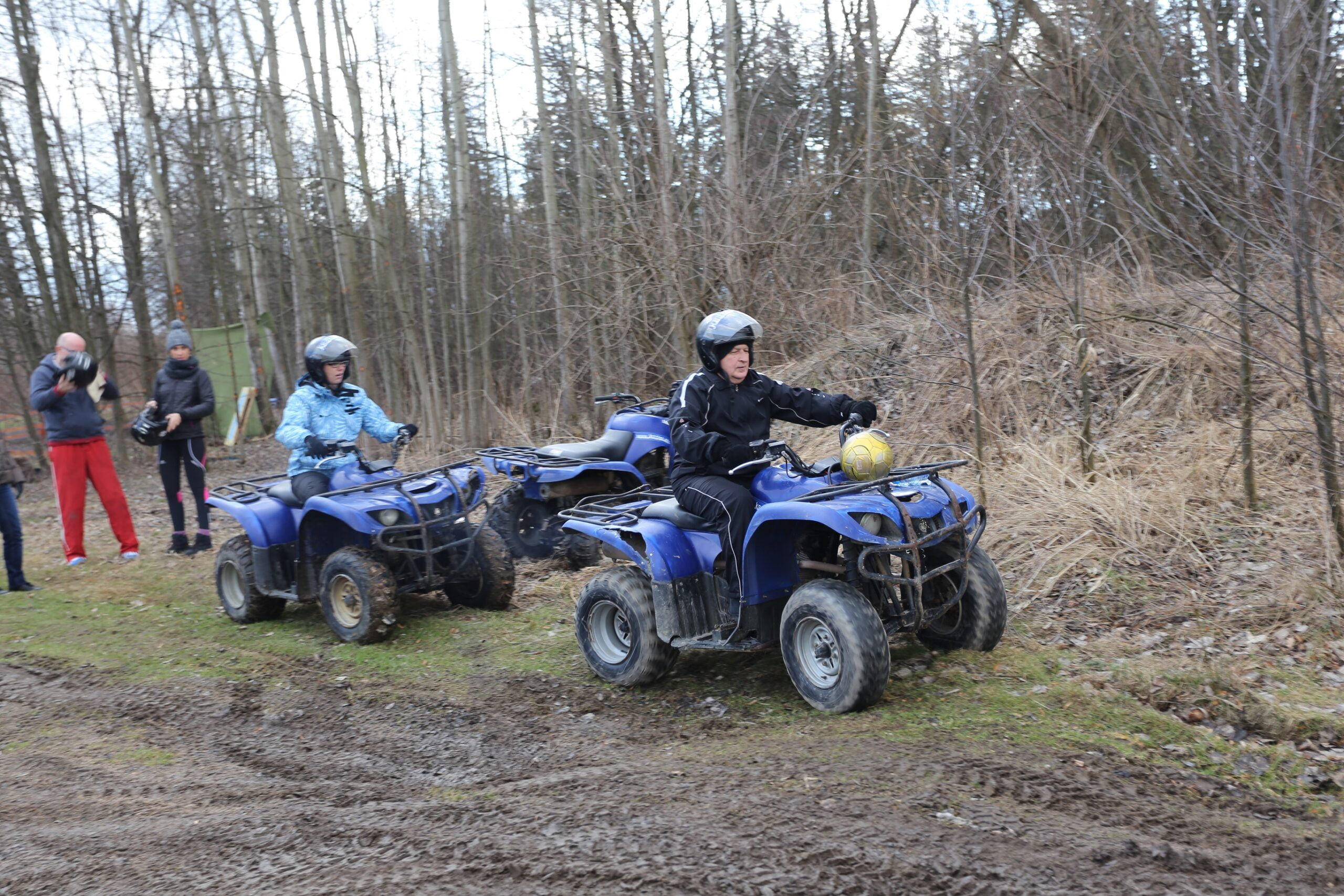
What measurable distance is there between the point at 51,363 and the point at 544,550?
5.01 m

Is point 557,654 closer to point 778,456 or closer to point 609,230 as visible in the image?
point 778,456

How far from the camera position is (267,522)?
7.67m

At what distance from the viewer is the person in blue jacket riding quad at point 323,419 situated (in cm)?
750

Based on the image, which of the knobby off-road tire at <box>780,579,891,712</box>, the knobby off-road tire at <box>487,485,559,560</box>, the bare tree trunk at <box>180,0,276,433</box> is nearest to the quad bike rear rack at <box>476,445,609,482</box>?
the knobby off-road tire at <box>487,485,559,560</box>

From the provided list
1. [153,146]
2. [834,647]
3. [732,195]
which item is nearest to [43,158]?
[153,146]

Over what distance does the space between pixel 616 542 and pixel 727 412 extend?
36.7 inches

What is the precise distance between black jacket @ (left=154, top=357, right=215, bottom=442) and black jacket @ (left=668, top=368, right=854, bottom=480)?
20.8 ft

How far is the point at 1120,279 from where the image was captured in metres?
10.8

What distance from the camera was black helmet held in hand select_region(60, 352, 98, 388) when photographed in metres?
9.95

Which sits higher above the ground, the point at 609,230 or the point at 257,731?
the point at 609,230

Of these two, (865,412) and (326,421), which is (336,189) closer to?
(326,421)

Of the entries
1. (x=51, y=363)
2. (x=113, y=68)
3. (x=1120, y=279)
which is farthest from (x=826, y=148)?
(x=113, y=68)

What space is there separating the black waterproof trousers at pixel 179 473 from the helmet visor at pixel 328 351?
3.45m

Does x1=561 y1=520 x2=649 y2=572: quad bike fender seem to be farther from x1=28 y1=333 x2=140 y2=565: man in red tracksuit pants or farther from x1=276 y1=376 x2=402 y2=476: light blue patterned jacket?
x1=28 y1=333 x2=140 y2=565: man in red tracksuit pants
